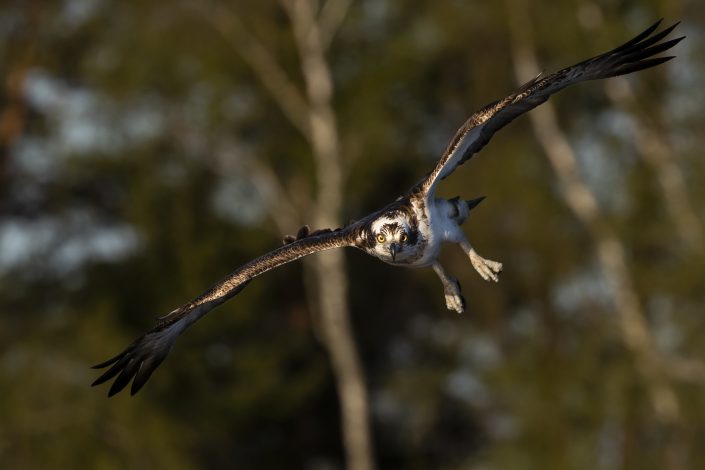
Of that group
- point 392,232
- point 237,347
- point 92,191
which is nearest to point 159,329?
point 392,232

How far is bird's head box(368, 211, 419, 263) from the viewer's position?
43.0 ft

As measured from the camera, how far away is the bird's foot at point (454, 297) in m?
13.8

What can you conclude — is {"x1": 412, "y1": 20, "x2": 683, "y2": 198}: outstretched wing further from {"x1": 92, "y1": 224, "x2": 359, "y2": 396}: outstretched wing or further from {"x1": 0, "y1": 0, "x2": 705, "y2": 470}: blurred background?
{"x1": 0, "y1": 0, "x2": 705, "y2": 470}: blurred background

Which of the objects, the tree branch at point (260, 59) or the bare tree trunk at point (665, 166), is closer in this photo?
the bare tree trunk at point (665, 166)

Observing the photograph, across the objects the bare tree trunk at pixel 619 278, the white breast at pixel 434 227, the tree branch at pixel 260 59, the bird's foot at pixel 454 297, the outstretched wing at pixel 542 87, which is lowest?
the bird's foot at pixel 454 297

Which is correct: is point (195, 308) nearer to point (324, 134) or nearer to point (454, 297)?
point (454, 297)

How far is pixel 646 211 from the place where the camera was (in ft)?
100

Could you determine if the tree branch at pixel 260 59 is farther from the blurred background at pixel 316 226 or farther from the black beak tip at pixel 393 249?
the black beak tip at pixel 393 249

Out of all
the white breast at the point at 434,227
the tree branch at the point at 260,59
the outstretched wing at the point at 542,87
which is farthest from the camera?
the tree branch at the point at 260,59

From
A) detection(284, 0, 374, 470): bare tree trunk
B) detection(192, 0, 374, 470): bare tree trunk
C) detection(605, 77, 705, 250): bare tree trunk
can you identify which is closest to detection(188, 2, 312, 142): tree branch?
detection(192, 0, 374, 470): bare tree trunk

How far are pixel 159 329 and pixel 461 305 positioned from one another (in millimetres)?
2649

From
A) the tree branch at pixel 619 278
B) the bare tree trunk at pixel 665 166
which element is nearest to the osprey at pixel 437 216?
the bare tree trunk at pixel 665 166

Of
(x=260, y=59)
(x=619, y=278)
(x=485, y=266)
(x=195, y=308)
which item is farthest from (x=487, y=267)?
(x=260, y=59)

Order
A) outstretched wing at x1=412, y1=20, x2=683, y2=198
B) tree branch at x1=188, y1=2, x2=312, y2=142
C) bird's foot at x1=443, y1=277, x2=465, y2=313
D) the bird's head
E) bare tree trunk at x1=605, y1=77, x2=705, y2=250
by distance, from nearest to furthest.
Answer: outstretched wing at x1=412, y1=20, x2=683, y2=198 < the bird's head < bird's foot at x1=443, y1=277, x2=465, y2=313 < bare tree trunk at x1=605, y1=77, x2=705, y2=250 < tree branch at x1=188, y1=2, x2=312, y2=142
